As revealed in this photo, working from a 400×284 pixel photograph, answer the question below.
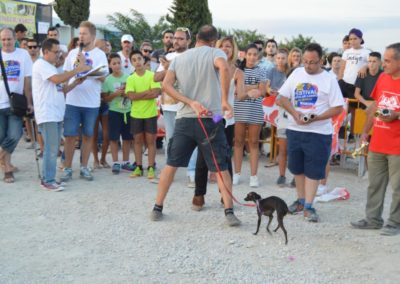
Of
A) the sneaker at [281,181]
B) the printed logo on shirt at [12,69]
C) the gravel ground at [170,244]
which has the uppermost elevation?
the printed logo on shirt at [12,69]

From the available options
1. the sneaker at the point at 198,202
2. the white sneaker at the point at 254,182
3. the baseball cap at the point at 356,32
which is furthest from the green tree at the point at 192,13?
the sneaker at the point at 198,202

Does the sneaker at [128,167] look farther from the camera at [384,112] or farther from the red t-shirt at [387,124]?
the camera at [384,112]

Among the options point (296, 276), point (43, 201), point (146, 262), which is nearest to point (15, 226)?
point (43, 201)

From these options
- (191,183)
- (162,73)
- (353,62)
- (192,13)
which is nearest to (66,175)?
(191,183)

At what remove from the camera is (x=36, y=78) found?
665 centimetres

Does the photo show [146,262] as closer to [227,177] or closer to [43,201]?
[227,177]

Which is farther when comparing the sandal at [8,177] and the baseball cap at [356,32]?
the baseball cap at [356,32]

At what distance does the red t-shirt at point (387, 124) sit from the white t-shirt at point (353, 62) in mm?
3874

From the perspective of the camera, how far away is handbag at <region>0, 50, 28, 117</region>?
7.05m

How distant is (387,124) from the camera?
204 inches

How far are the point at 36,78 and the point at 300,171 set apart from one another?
12.3 feet

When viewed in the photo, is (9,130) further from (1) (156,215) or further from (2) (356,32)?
(2) (356,32)

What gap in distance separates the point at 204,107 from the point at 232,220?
1272 millimetres

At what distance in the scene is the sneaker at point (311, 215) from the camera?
555cm
